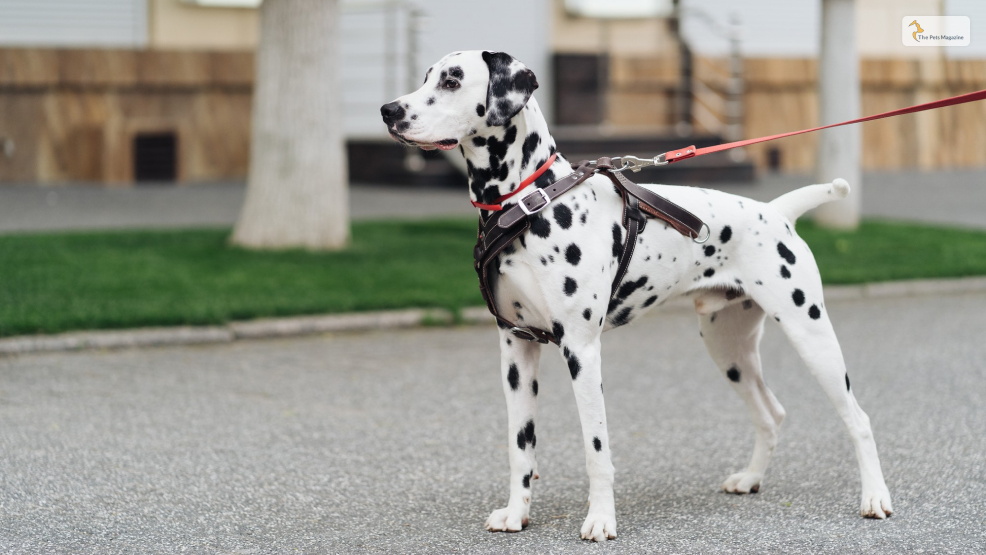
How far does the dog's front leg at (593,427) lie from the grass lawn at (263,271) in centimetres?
463

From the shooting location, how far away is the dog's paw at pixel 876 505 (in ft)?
14.8

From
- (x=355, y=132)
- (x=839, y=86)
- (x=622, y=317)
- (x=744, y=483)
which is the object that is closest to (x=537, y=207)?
(x=622, y=317)

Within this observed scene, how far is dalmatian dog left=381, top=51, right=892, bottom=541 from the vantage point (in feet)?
13.3

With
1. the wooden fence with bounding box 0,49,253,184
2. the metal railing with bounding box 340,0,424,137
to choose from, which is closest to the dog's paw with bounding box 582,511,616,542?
the wooden fence with bounding box 0,49,253,184

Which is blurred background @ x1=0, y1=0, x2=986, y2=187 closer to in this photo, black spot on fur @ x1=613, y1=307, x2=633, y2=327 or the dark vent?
the dark vent

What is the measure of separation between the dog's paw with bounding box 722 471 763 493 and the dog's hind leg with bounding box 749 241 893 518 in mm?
480

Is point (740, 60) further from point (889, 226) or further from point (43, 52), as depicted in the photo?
point (43, 52)

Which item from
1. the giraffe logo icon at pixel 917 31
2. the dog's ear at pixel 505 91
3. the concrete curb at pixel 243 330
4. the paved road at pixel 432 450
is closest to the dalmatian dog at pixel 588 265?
the dog's ear at pixel 505 91

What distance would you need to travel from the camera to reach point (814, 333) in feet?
14.9

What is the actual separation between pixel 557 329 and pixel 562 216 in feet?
1.35

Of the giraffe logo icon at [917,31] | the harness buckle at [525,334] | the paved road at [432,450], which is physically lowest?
the paved road at [432,450]

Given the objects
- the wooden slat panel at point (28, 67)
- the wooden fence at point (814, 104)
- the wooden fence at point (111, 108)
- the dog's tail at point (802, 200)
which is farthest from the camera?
the wooden fence at point (814, 104)

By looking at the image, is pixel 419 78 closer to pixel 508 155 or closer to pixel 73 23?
pixel 73 23

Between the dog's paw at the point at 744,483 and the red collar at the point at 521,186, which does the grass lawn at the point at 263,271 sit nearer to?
the dog's paw at the point at 744,483
